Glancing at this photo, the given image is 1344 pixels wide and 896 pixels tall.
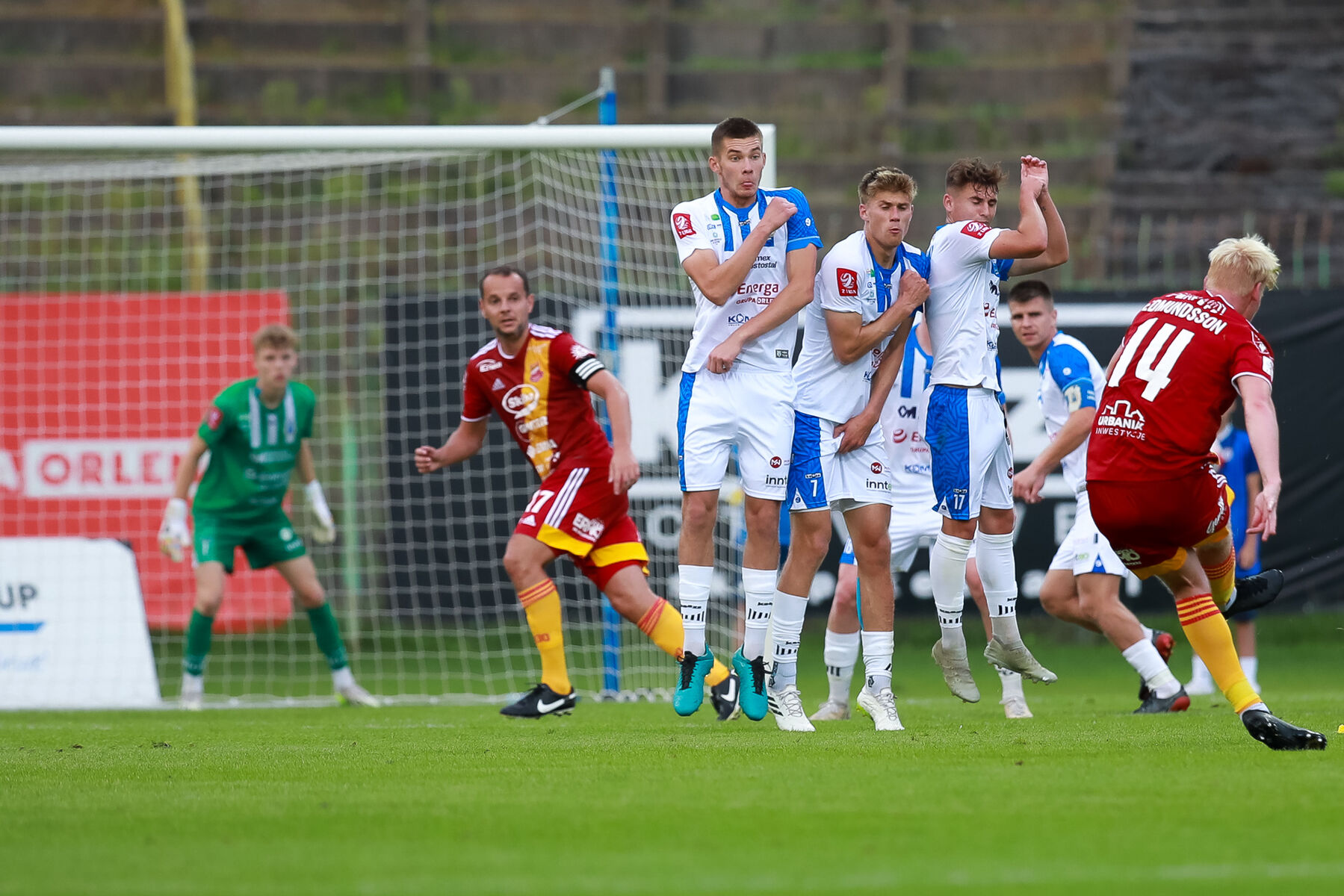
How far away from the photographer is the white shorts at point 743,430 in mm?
6441

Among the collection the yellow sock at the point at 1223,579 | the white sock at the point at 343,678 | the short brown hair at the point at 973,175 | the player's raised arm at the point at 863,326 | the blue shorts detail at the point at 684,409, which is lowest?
the white sock at the point at 343,678

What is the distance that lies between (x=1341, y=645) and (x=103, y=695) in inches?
373

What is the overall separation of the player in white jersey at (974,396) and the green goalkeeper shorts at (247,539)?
14.4 ft

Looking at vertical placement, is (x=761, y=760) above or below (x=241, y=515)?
below

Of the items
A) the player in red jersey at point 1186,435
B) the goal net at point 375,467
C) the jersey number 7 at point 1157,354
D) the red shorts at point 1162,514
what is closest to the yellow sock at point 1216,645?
the player in red jersey at point 1186,435

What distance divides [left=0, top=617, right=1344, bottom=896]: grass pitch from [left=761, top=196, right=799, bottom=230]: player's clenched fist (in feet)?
6.72

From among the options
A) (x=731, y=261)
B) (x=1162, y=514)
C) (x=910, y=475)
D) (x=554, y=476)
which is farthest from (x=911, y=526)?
(x=1162, y=514)

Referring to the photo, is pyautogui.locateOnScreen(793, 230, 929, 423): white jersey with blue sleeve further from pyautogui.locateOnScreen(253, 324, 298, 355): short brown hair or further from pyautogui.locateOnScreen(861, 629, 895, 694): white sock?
pyautogui.locateOnScreen(253, 324, 298, 355): short brown hair

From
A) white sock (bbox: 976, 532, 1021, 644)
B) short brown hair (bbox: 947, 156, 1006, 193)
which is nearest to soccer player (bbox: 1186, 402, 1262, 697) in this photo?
white sock (bbox: 976, 532, 1021, 644)

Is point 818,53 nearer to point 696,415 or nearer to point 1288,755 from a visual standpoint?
point 696,415

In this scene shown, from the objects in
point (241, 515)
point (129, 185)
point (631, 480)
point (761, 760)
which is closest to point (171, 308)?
point (241, 515)

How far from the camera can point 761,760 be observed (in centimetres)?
542

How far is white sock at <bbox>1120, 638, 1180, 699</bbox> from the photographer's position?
26.0 ft

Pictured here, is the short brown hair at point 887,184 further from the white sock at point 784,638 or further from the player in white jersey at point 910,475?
the white sock at point 784,638
